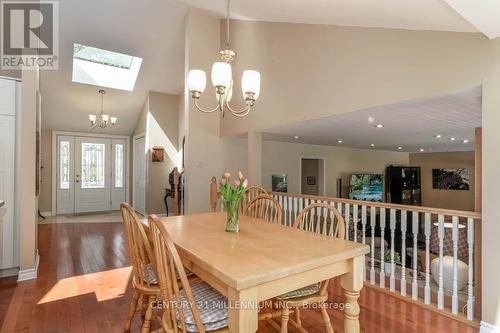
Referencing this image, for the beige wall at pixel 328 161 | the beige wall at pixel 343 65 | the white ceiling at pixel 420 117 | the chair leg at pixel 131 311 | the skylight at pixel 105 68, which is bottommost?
the chair leg at pixel 131 311

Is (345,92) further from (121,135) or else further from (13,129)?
(121,135)

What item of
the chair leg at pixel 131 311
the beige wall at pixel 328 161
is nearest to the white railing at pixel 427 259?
the chair leg at pixel 131 311

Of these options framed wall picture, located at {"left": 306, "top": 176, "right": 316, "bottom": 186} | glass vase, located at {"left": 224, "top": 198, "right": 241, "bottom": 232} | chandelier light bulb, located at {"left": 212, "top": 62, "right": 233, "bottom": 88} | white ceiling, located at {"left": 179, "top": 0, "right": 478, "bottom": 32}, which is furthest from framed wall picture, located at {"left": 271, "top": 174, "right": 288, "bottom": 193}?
glass vase, located at {"left": 224, "top": 198, "right": 241, "bottom": 232}

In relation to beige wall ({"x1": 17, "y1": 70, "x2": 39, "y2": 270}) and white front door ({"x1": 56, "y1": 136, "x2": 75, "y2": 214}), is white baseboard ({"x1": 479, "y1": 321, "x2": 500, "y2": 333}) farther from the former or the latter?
white front door ({"x1": 56, "y1": 136, "x2": 75, "y2": 214})

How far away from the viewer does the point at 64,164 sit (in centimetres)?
718

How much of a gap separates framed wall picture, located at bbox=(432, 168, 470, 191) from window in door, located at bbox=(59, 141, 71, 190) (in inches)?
434

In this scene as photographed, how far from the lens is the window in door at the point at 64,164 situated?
280 inches

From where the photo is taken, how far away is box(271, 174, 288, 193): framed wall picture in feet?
20.7

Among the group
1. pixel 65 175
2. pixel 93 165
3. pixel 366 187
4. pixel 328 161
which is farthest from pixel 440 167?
pixel 65 175

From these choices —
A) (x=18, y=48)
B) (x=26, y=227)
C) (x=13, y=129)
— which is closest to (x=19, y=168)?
(x=13, y=129)

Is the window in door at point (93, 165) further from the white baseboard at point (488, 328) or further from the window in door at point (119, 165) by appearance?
the white baseboard at point (488, 328)

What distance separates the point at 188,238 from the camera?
1.74 metres

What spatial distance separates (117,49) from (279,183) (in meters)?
4.38

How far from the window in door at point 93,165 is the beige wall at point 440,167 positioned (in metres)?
9.84
